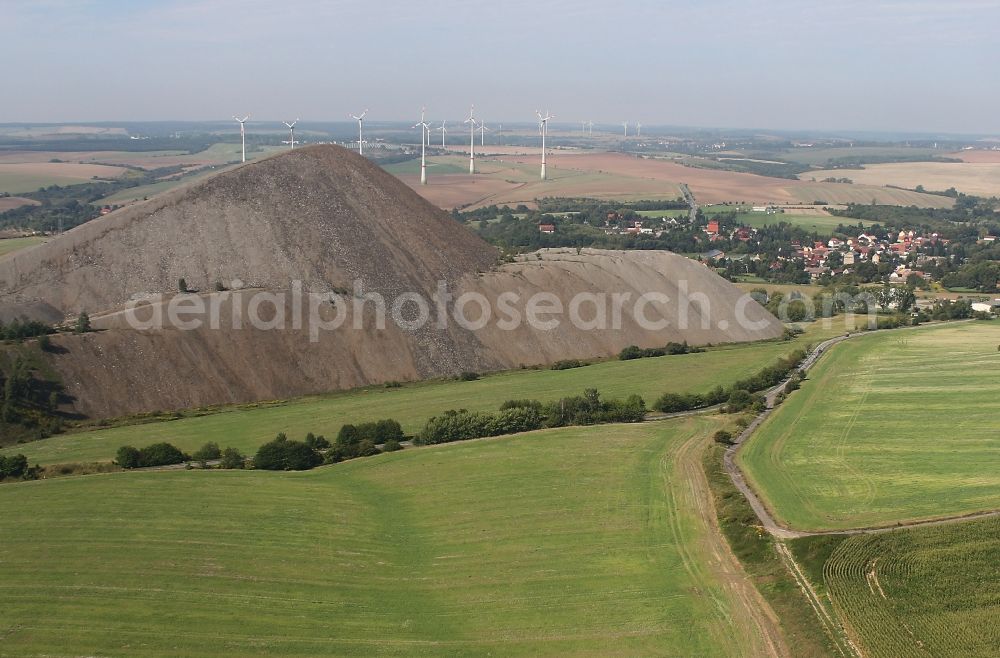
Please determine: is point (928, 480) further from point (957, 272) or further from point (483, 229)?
point (483, 229)

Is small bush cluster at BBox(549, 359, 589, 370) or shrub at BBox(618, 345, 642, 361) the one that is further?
shrub at BBox(618, 345, 642, 361)

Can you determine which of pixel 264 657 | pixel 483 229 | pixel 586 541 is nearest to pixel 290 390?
pixel 586 541

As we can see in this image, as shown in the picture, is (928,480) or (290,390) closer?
(928,480)

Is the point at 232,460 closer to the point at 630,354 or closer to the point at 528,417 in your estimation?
the point at 528,417

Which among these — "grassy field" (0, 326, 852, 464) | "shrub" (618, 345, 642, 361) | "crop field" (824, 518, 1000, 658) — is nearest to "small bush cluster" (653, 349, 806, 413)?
"grassy field" (0, 326, 852, 464)

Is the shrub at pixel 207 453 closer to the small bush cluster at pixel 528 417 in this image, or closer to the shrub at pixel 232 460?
the shrub at pixel 232 460

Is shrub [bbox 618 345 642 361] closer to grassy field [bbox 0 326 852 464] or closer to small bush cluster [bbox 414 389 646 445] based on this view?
grassy field [bbox 0 326 852 464]
